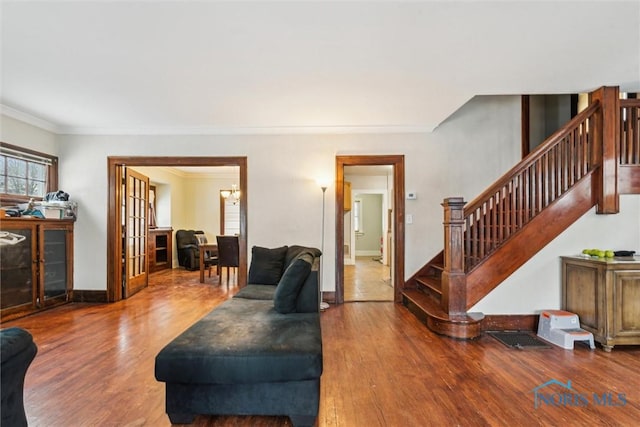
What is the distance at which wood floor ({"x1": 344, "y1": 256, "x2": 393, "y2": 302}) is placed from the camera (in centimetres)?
491

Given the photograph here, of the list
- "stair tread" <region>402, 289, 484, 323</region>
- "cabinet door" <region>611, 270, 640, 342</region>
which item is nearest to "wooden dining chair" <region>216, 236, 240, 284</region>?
"stair tread" <region>402, 289, 484, 323</region>

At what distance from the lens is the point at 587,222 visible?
3.31 meters

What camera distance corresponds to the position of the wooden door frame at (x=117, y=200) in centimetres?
462

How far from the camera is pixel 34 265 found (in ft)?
13.0

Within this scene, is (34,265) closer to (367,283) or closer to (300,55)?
(300,55)

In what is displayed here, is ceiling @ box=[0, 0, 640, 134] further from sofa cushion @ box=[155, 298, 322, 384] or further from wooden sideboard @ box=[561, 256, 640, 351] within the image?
sofa cushion @ box=[155, 298, 322, 384]

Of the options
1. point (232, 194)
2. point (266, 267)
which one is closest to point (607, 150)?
point (266, 267)

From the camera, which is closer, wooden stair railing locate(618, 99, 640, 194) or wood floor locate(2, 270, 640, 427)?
wood floor locate(2, 270, 640, 427)

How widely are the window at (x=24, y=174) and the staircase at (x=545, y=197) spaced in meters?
5.43

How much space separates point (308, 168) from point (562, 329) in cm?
351

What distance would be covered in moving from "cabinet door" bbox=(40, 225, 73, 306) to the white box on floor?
6005 millimetres

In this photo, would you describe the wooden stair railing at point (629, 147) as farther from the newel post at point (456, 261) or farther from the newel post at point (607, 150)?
the newel post at point (456, 261)

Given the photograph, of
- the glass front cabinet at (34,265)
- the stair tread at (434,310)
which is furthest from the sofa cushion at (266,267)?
the glass front cabinet at (34,265)

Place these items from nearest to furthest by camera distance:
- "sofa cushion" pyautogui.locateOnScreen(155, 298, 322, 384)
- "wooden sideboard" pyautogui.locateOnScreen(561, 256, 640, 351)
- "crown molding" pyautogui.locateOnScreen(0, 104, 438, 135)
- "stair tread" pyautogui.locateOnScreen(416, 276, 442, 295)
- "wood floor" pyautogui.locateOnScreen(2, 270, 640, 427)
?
"sofa cushion" pyautogui.locateOnScreen(155, 298, 322, 384) → "wood floor" pyautogui.locateOnScreen(2, 270, 640, 427) → "wooden sideboard" pyautogui.locateOnScreen(561, 256, 640, 351) → "stair tread" pyautogui.locateOnScreen(416, 276, 442, 295) → "crown molding" pyautogui.locateOnScreen(0, 104, 438, 135)
